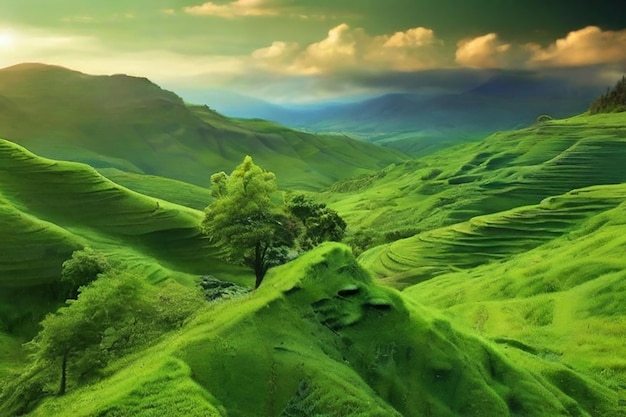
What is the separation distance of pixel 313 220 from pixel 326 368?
4549 centimetres

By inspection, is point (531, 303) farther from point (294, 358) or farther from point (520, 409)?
point (294, 358)

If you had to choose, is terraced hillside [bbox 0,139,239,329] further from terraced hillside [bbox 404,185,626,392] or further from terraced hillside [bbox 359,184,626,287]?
terraced hillside [bbox 359,184,626,287]

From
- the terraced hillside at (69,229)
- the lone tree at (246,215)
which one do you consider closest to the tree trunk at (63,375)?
the lone tree at (246,215)

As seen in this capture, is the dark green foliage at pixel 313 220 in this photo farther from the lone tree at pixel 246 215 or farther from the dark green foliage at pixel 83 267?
the dark green foliage at pixel 83 267

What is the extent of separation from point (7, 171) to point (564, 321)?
99419 millimetres

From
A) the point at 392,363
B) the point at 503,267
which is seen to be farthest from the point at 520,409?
the point at 503,267

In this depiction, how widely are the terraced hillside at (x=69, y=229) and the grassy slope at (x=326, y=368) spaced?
39488 mm

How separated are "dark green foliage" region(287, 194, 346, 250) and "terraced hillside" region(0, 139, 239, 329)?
2012cm

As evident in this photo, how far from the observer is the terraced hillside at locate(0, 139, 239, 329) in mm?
73188

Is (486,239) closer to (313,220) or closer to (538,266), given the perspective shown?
(538,266)

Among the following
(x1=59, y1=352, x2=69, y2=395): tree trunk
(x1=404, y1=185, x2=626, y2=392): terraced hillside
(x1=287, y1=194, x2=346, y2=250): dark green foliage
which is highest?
(x1=287, y1=194, x2=346, y2=250): dark green foliage

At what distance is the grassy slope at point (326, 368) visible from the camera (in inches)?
1225

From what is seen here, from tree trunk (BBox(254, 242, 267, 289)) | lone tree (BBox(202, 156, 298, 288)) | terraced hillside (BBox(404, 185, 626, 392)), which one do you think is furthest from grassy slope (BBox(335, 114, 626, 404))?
lone tree (BBox(202, 156, 298, 288))

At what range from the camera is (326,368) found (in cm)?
3459
